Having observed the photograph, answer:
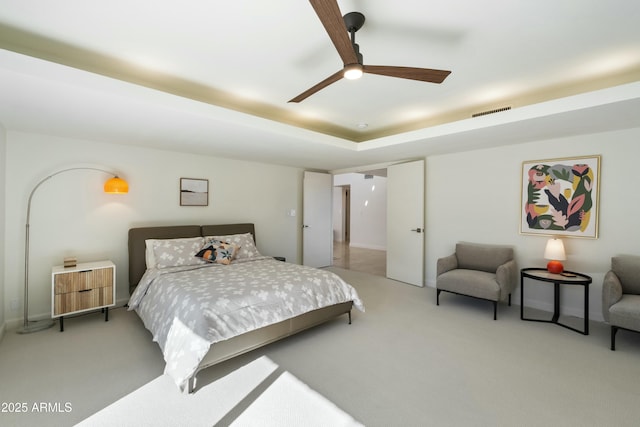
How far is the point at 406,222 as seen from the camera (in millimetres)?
5234

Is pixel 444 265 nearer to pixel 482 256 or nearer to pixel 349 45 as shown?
pixel 482 256

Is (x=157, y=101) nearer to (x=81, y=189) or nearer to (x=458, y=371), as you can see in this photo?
(x=81, y=189)

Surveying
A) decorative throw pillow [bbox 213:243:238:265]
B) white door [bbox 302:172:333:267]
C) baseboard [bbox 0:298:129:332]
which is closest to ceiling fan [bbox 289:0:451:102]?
decorative throw pillow [bbox 213:243:238:265]

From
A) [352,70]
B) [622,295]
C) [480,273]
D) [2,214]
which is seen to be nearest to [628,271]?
[622,295]

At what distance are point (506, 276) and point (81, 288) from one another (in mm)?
5027

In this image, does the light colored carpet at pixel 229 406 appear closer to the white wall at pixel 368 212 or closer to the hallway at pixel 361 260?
the hallway at pixel 361 260

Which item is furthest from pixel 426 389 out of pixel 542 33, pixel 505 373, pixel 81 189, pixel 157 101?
pixel 81 189

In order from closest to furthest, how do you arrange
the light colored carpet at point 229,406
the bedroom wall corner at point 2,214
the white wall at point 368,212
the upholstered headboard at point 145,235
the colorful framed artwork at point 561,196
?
the light colored carpet at point 229,406 → the bedroom wall corner at point 2,214 → the colorful framed artwork at point 561,196 → the upholstered headboard at point 145,235 → the white wall at point 368,212

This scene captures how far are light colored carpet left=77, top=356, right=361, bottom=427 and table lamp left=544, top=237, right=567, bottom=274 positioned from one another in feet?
10.2

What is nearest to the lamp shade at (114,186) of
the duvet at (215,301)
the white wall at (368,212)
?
the duvet at (215,301)

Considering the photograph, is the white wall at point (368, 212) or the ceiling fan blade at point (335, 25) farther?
the white wall at point (368, 212)

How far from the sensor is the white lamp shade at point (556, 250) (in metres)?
3.45

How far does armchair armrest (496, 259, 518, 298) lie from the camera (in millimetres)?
3594

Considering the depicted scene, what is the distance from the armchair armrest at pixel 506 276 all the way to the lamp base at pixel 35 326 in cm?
529
